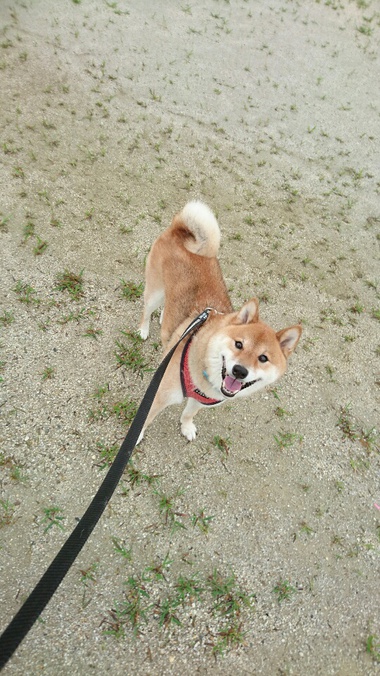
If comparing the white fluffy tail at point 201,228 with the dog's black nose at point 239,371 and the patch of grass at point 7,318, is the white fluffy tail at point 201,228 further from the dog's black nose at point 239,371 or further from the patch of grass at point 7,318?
the patch of grass at point 7,318

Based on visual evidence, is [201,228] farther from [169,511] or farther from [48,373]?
[169,511]

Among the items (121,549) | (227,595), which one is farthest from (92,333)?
(227,595)

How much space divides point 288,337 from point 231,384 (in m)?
0.45

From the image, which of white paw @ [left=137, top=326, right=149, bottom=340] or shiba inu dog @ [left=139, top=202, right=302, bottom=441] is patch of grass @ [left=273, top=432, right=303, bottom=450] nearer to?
shiba inu dog @ [left=139, top=202, right=302, bottom=441]

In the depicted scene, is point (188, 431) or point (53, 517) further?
point (188, 431)

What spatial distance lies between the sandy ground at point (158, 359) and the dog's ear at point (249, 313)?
1.16 metres

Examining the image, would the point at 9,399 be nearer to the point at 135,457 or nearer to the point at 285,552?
the point at 135,457

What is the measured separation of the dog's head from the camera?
83.7 inches

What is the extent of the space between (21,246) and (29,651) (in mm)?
3051

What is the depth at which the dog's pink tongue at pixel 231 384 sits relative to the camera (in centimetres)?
220

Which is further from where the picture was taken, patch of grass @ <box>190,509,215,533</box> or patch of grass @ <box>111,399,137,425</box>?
patch of grass @ <box>111,399,137,425</box>

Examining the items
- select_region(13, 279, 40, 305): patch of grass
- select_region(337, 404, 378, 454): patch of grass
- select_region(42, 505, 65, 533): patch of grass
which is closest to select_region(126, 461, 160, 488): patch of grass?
select_region(42, 505, 65, 533): patch of grass

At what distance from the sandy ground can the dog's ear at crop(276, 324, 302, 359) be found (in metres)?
1.08

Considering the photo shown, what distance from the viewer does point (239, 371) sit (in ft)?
6.84
